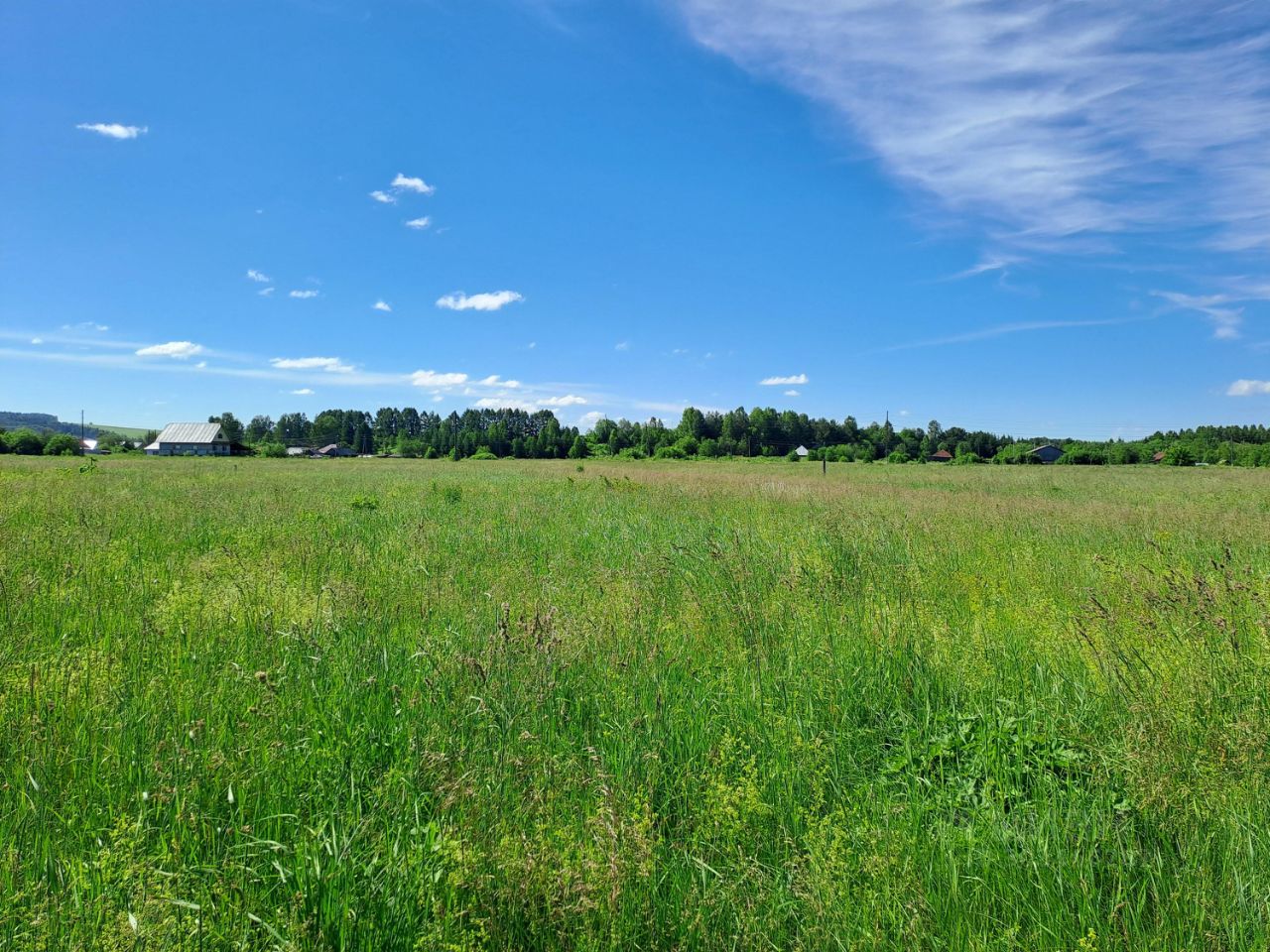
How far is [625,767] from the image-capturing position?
268cm

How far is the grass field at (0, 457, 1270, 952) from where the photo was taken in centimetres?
189

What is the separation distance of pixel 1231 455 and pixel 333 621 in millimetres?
99436

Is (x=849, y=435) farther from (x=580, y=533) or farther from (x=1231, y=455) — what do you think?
(x=580, y=533)

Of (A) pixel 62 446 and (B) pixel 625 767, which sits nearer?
(B) pixel 625 767

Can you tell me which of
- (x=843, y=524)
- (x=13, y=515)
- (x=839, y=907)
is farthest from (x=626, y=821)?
(x=13, y=515)

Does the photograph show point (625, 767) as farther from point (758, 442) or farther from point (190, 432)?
point (190, 432)

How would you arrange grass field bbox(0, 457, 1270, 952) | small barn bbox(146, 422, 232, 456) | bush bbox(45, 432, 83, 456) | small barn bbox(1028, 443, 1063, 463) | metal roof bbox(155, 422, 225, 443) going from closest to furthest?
grass field bbox(0, 457, 1270, 952) < bush bbox(45, 432, 83, 456) < small barn bbox(1028, 443, 1063, 463) < small barn bbox(146, 422, 232, 456) < metal roof bbox(155, 422, 225, 443)

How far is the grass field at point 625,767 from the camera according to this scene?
1.89 m

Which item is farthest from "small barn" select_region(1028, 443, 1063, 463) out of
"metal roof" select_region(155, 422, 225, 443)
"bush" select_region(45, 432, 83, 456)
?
"metal roof" select_region(155, 422, 225, 443)

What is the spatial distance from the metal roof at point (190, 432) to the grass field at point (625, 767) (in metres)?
125

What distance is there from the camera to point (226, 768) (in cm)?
250

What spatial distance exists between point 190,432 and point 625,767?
136 m

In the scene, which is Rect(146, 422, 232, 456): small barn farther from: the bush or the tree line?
the bush

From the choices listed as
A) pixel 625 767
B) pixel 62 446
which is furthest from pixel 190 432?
pixel 625 767
